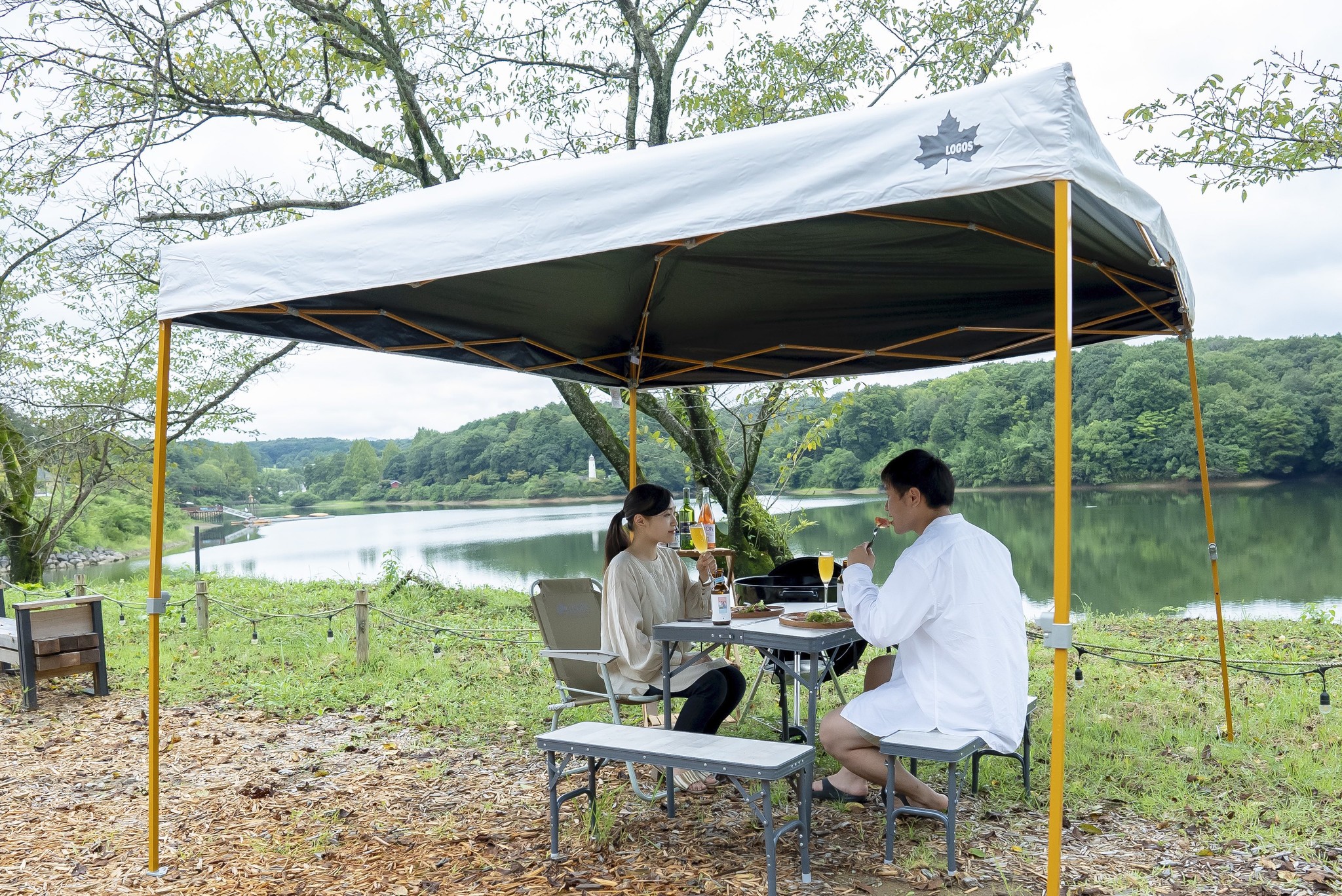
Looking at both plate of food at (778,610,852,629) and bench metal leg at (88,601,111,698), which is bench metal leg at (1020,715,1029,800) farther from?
bench metal leg at (88,601,111,698)

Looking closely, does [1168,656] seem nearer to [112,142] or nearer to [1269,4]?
→ [1269,4]

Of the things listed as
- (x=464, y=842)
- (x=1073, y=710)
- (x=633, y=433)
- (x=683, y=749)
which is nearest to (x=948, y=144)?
(x=683, y=749)

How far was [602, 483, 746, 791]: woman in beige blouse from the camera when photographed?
3.49m

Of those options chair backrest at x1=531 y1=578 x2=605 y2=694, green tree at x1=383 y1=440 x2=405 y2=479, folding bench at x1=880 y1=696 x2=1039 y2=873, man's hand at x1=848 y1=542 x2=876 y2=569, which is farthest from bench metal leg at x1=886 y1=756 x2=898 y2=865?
green tree at x1=383 y1=440 x2=405 y2=479

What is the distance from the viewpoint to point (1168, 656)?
5.49 m

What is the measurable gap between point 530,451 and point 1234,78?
52.3 feet

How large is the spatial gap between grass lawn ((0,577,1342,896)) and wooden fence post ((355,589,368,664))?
0.08m

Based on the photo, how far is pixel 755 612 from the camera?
3.48 meters

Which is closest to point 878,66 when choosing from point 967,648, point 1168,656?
point 1168,656

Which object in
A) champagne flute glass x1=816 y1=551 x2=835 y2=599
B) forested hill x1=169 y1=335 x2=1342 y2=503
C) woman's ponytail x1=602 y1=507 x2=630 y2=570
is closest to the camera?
champagne flute glass x1=816 y1=551 x2=835 y2=599

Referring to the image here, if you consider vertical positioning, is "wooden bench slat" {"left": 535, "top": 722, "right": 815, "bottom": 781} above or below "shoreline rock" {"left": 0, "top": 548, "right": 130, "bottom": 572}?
above

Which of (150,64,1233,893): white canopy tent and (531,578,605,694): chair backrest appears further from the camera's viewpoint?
(531,578,605,694): chair backrest

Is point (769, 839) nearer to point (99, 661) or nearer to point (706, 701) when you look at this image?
point (706, 701)

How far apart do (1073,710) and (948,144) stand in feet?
11.9
